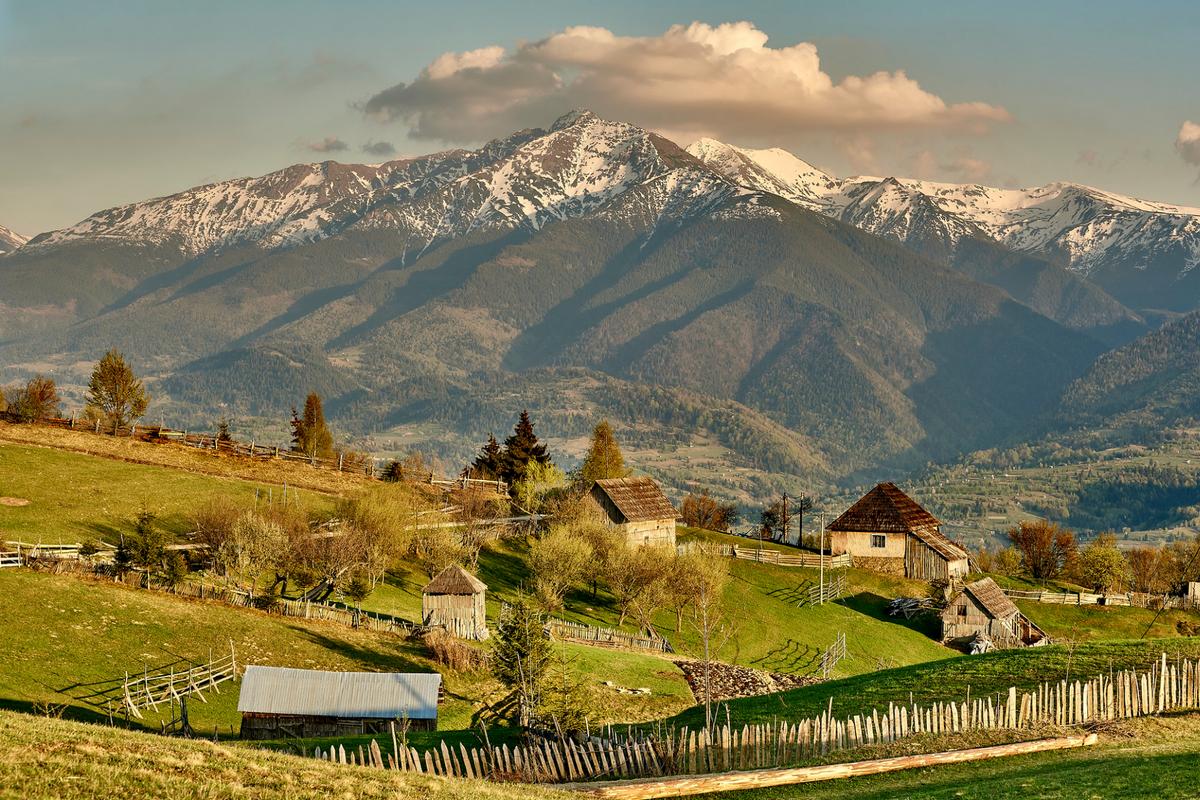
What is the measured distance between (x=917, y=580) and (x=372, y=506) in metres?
51.9

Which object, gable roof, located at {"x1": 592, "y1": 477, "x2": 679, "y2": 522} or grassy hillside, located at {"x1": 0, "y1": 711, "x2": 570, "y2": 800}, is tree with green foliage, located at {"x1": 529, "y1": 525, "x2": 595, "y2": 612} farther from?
grassy hillside, located at {"x1": 0, "y1": 711, "x2": 570, "y2": 800}

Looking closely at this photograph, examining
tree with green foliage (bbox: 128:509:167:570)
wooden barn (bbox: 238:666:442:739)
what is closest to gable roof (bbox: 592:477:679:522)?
tree with green foliage (bbox: 128:509:167:570)

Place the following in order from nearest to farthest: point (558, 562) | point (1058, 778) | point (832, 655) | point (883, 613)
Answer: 1. point (1058, 778)
2. point (832, 655)
3. point (558, 562)
4. point (883, 613)

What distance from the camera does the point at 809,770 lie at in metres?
34.2

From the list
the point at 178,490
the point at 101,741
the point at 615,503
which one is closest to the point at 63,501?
the point at 178,490

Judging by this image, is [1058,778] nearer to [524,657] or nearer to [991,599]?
[524,657]

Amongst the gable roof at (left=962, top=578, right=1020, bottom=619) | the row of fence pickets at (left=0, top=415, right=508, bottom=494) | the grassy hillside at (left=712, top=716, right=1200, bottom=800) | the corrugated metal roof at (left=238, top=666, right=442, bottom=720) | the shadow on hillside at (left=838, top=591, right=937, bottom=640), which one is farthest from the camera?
the row of fence pickets at (left=0, top=415, right=508, bottom=494)

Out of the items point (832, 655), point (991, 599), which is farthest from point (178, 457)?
point (991, 599)

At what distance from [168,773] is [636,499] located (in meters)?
79.2

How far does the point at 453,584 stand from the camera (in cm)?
6869

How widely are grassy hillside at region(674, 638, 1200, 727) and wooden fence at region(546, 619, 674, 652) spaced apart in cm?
2280

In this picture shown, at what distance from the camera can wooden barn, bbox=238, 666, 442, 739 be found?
47.3 m

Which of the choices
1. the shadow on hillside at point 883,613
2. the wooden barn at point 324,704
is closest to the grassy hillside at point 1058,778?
the wooden barn at point 324,704

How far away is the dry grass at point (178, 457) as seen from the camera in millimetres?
94000
